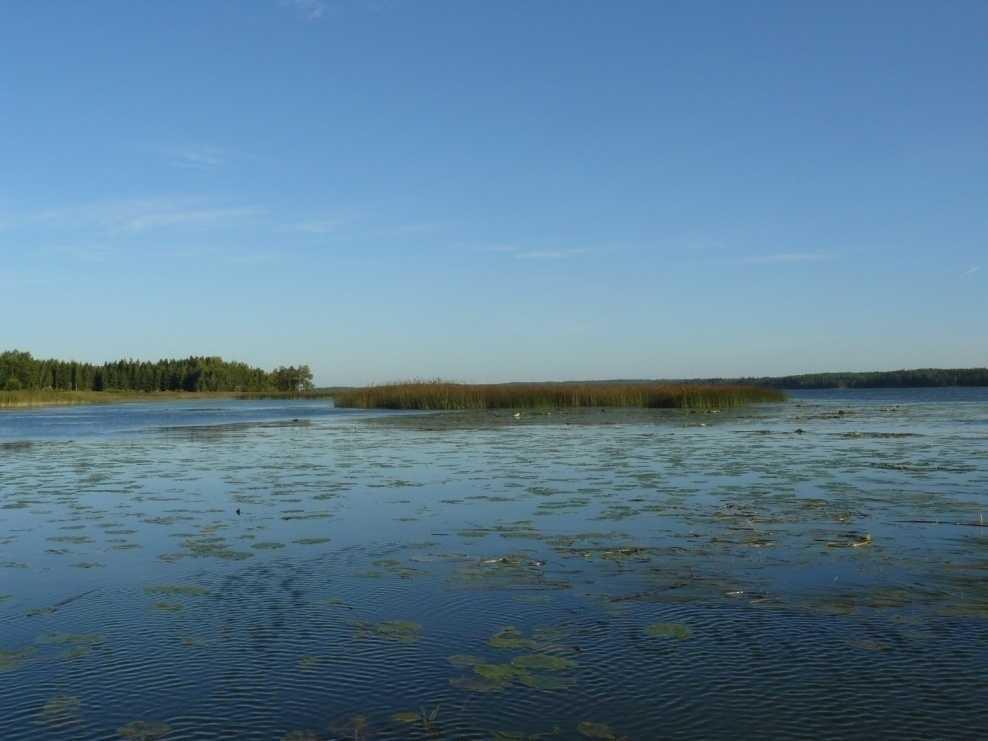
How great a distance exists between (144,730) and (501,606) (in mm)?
3054

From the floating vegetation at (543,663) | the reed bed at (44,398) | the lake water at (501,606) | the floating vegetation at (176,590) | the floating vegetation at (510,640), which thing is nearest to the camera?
the lake water at (501,606)

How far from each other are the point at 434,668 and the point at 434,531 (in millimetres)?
4915

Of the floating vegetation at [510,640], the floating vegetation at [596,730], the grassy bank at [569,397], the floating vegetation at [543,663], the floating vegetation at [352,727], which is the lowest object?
the floating vegetation at [596,730]

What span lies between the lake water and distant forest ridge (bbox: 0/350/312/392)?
9789 centimetres

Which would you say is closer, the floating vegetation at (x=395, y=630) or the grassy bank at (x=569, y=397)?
the floating vegetation at (x=395, y=630)

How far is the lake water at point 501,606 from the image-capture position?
474 centimetres

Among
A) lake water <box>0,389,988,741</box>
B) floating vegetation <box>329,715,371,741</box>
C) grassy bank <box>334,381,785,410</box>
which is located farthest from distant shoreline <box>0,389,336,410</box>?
floating vegetation <box>329,715,371,741</box>

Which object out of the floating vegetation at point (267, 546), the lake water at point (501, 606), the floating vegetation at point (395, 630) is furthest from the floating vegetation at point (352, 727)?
the floating vegetation at point (267, 546)

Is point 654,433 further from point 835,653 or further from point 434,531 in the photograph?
point 835,653

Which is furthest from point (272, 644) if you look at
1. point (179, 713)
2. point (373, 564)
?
point (373, 564)

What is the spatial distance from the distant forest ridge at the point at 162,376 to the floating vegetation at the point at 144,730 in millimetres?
103429

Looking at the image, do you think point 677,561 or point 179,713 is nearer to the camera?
point 179,713

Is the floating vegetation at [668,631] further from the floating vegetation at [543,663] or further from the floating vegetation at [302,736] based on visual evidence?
the floating vegetation at [302,736]

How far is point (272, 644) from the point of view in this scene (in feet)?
19.6
